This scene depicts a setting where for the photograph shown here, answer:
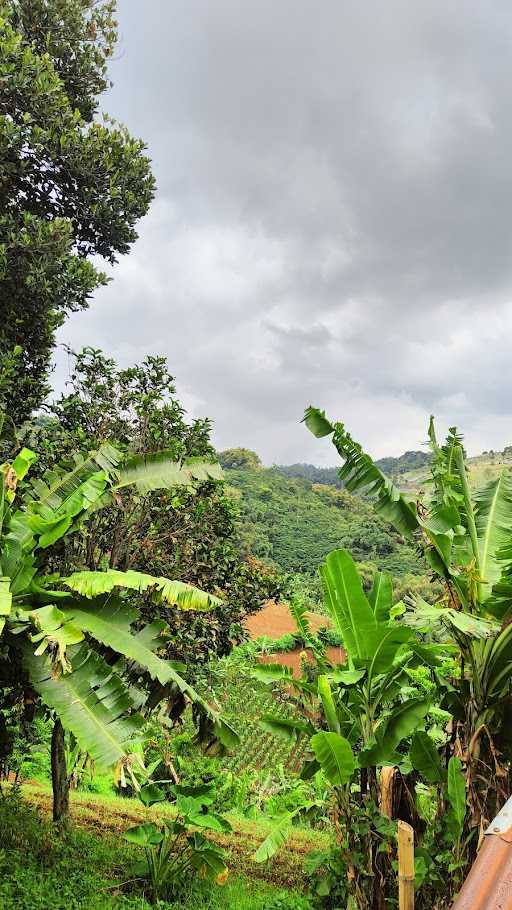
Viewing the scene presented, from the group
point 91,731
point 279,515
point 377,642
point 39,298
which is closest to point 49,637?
point 91,731

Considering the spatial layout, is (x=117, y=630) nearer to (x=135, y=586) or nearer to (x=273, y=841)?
(x=135, y=586)

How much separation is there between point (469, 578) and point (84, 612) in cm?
311

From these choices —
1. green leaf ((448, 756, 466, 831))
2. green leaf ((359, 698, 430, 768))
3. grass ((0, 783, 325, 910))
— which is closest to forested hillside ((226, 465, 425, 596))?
grass ((0, 783, 325, 910))

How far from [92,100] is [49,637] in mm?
7427

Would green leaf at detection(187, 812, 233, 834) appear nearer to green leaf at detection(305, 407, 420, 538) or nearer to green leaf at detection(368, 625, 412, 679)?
green leaf at detection(368, 625, 412, 679)

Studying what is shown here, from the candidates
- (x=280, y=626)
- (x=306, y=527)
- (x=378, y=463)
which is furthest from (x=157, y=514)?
(x=378, y=463)

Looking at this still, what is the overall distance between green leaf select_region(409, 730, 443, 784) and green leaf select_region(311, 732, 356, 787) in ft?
1.53

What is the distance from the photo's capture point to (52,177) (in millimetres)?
7324

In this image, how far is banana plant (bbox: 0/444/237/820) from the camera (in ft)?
13.2

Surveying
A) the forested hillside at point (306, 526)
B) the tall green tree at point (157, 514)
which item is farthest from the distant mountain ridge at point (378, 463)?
the tall green tree at point (157, 514)

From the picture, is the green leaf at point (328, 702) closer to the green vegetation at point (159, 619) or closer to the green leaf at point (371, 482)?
the green vegetation at point (159, 619)

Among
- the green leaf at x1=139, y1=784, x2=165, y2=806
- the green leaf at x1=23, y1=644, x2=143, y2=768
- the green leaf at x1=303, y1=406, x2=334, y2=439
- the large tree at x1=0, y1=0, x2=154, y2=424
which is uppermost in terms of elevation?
the large tree at x1=0, y1=0, x2=154, y2=424

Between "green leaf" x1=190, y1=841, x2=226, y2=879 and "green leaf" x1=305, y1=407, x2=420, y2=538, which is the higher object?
"green leaf" x1=305, y1=407, x2=420, y2=538

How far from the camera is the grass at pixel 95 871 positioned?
5.19m
